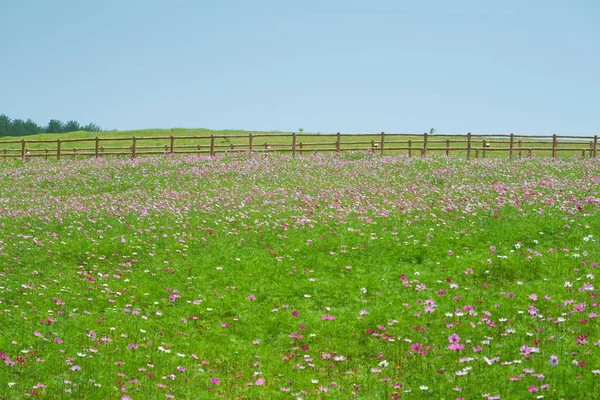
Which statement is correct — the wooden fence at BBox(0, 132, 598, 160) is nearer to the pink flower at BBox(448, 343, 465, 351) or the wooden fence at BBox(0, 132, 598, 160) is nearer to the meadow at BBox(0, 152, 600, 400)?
the meadow at BBox(0, 152, 600, 400)

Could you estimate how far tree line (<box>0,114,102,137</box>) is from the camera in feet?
583

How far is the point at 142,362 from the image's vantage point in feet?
36.8

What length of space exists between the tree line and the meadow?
16633 centimetres

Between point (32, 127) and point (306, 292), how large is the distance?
196m

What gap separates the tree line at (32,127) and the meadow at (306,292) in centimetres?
16633

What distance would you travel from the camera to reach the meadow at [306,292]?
1047cm

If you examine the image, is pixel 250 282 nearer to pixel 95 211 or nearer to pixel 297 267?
pixel 297 267

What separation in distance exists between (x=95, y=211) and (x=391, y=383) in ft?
49.8

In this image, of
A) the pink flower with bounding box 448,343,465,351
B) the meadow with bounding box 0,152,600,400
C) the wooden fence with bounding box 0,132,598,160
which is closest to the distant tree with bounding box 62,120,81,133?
the wooden fence with bounding box 0,132,598,160

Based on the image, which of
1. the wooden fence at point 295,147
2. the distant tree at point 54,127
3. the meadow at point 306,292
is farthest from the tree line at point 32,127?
the meadow at point 306,292

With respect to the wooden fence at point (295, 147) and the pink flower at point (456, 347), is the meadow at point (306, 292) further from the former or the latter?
the wooden fence at point (295, 147)

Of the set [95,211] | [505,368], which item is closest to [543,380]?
[505,368]

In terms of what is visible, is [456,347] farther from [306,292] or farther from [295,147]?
[295,147]

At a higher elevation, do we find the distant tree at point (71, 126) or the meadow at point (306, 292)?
the distant tree at point (71, 126)
